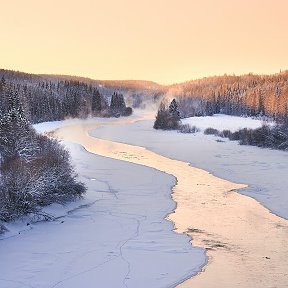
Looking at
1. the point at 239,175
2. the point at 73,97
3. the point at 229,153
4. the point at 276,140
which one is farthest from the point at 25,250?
the point at 73,97

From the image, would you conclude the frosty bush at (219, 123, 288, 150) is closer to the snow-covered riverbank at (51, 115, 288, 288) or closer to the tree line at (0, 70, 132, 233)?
the snow-covered riverbank at (51, 115, 288, 288)

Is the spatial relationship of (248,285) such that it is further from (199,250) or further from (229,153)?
(229,153)

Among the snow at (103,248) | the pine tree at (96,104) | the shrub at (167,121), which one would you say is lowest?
the snow at (103,248)

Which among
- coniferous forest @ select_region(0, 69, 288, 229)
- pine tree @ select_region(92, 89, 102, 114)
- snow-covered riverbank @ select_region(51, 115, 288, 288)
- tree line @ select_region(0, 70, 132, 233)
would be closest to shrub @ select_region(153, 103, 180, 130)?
coniferous forest @ select_region(0, 69, 288, 229)

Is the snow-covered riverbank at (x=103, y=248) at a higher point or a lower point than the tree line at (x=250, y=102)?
lower

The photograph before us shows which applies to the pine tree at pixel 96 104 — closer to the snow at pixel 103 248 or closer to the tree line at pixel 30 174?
the tree line at pixel 30 174

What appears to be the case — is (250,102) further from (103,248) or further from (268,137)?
(103,248)

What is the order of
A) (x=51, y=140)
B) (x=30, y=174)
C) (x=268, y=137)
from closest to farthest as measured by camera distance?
(x=30, y=174)
(x=51, y=140)
(x=268, y=137)

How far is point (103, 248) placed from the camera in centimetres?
1366

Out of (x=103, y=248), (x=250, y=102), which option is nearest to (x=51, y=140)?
(x=103, y=248)

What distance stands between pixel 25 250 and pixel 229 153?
27987 millimetres

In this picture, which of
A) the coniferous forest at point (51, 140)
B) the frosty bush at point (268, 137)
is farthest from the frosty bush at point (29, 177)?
the frosty bush at point (268, 137)

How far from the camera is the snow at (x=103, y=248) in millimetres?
11430

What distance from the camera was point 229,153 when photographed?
128 ft
